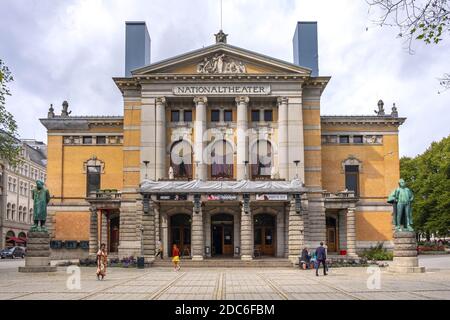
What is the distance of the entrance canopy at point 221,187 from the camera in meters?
46.9

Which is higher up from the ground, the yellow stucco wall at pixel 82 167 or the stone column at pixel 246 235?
the yellow stucco wall at pixel 82 167

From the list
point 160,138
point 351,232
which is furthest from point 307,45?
point 351,232

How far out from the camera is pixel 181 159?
171ft

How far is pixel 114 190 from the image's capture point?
Result: 5384cm

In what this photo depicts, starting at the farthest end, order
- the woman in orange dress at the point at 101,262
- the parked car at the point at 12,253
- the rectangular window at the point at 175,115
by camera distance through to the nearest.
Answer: the parked car at the point at 12,253 < the rectangular window at the point at 175,115 < the woman in orange dress at the point at 101,262

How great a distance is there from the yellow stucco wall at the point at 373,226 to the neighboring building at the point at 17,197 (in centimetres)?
4584

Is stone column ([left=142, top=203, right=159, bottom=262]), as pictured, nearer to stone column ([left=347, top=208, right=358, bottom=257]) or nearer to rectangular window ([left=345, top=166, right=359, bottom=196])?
stone column ([left=347, top=208, right=358, bottom=257])

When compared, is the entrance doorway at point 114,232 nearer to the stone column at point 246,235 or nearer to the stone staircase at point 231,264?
the stone staircase at point 231,264

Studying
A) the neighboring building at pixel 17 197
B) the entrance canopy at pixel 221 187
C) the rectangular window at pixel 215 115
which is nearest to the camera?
the entrance canopy at pixel 221 187

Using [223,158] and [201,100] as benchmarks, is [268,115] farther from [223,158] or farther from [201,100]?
Answer: [201,100]

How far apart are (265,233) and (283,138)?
8590 millimetres

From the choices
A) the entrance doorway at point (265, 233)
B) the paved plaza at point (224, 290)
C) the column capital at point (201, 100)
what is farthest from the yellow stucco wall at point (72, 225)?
the paved plaza at point (224, 290)

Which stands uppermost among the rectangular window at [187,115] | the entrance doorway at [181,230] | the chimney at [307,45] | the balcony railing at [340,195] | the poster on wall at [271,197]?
the chimney at [307,45]
